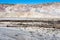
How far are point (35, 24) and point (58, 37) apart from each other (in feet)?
4.60

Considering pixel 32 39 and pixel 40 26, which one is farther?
pixel 40 26

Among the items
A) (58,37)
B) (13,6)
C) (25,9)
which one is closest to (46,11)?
(25,9)

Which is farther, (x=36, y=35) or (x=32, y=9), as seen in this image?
(x=32, y=9)

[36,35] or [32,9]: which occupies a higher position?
[32,9]

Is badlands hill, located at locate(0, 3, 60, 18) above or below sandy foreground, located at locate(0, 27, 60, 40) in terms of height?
above

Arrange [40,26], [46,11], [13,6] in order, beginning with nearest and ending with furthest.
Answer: [40,26] → [46,11] → [13,6]

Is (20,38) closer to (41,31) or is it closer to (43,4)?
(41,31)

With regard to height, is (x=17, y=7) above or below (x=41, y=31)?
above

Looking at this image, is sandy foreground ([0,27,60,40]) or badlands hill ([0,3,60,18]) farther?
badlands hill ([0,3,60,18])

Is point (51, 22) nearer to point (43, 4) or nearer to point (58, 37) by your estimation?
point (58, 37)

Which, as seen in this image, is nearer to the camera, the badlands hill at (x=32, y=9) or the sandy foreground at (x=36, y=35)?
the sandy foreground at (x=36, y=35)

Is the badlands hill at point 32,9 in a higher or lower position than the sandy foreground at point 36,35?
higher

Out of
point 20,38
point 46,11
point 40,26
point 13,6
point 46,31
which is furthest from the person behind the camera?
point 13,6

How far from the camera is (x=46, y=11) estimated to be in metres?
11.8
